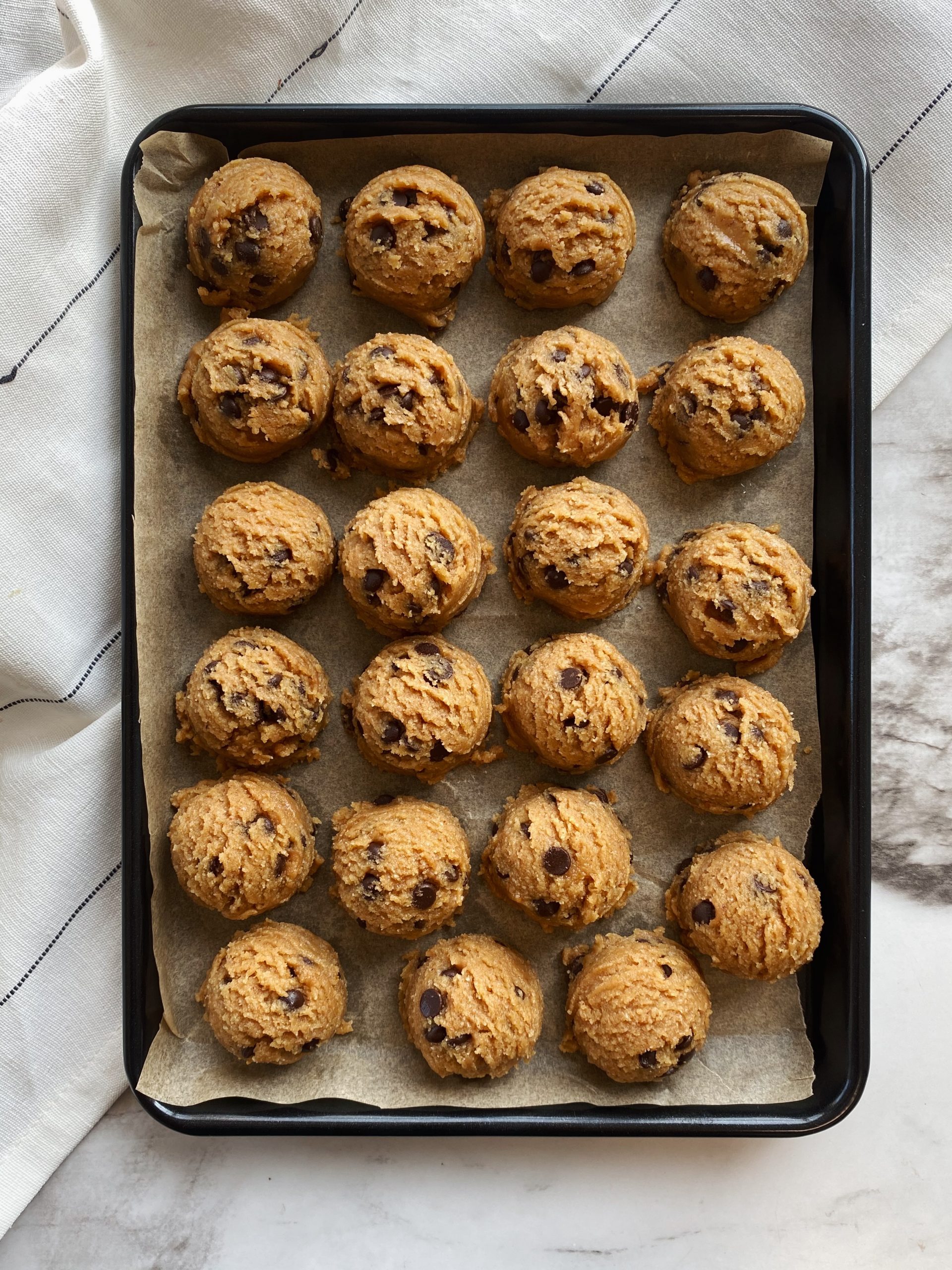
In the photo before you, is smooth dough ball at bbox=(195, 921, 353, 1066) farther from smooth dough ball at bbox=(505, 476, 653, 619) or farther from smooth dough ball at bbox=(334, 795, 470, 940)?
smooth dough ball at bbox=(505, 476, 653, 619)

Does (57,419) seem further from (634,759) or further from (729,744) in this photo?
(729,744)

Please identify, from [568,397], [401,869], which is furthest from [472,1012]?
[568,397]

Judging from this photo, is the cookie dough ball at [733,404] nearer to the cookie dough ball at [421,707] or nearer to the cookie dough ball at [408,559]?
the cookie dough ball at [408,559]

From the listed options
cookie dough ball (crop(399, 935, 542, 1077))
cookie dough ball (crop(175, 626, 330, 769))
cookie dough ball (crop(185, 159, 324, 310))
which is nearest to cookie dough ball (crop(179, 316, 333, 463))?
cookie dough ball (crop(185, 159, 324, 310))

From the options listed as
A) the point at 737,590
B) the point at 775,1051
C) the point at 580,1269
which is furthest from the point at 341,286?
the point at 580,1269

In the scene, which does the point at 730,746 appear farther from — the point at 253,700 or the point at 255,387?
the point at 255,387

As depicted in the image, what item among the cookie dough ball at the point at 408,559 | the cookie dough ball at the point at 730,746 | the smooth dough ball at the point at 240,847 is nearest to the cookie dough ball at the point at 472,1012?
the smooth dough ball at the point at 240,847

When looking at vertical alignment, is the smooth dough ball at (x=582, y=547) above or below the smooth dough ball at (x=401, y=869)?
above
